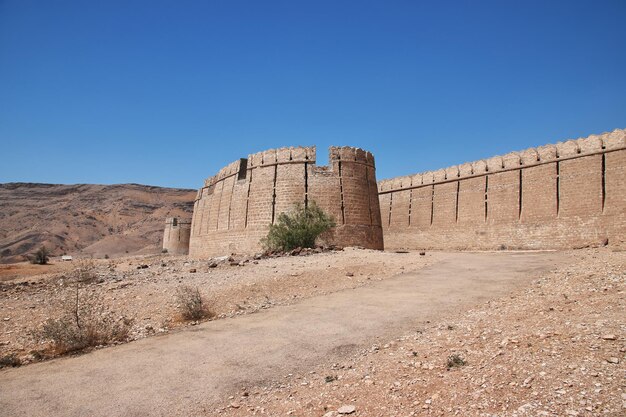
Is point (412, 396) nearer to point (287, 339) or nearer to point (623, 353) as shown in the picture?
point (623, 353)

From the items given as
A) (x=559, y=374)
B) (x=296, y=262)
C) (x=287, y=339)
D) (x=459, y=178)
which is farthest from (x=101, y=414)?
(x=459, y=178)

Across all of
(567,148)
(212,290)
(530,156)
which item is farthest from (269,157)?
(567,148)

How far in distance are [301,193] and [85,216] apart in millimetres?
64217

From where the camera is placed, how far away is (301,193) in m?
20.3

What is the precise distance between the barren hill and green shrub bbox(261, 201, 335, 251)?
3628cm

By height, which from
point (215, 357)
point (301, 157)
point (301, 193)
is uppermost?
point (301, 157)

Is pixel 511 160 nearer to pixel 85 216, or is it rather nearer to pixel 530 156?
pixel 530 156

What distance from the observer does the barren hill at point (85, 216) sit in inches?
2259

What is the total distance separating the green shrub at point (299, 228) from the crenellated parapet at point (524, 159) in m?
11.1

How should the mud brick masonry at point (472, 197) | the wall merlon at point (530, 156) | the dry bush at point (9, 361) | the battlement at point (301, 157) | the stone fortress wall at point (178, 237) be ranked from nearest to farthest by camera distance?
the dry bush at point (9, 361), the mud brick masonry at point (472, 197), the battlement at point (301, 157), the wall merlon at point (530, 156), the stone fortress wall at point (178, 237)

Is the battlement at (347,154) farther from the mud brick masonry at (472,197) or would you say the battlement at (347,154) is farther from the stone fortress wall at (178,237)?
the stone fortress wall at (178,237)

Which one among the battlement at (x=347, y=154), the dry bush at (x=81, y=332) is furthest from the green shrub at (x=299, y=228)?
the dry bush at (x=81, y=332)

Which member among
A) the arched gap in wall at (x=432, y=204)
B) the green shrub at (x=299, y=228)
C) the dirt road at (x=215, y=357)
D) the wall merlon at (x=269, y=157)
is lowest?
the dirt road at (x=215, y=357)

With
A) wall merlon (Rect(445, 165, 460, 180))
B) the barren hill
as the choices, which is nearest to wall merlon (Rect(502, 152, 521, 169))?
wall merlon (Rect(445, 165, 460, 180))
